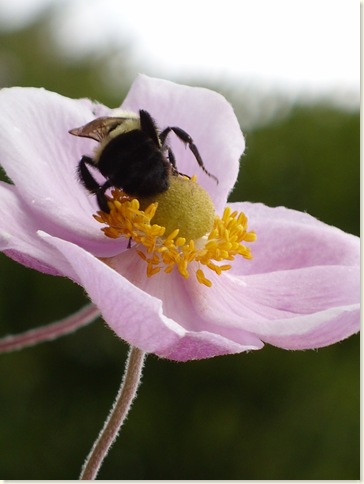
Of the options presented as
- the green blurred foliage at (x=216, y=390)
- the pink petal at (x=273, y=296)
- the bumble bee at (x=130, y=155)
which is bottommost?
the green blurred foliage at (x=216, y=390)

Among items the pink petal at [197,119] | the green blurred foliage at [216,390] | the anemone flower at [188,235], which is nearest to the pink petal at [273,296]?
the anemone flower at [188,235]

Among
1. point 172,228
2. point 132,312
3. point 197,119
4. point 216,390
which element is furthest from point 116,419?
point 216,390

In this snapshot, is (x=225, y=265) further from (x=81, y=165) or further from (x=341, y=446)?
(x=341, y=446)

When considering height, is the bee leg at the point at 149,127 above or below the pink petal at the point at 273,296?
above

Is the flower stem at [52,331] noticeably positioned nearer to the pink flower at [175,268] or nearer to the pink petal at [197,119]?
the pink flower at [175,268]

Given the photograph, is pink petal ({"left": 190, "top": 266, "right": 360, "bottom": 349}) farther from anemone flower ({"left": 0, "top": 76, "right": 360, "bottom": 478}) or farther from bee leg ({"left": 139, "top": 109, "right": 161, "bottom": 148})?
bee leg ({"left": 139, "top": 109, "right": 161, "bottom": 148})

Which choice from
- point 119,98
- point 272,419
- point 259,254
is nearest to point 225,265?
point 259,254

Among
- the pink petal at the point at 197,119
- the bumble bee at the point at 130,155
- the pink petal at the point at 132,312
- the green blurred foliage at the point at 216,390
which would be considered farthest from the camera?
the green blurred foliage at the point at 216,390

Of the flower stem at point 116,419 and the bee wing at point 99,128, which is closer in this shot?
the flower stem at point 116,419
